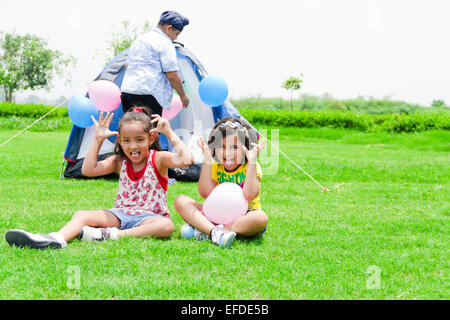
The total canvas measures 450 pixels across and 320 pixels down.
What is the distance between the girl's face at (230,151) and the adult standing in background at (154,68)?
1.94 m

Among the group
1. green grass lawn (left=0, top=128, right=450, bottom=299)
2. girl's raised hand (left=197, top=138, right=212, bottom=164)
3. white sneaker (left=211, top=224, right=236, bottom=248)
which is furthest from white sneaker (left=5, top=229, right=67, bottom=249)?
girl's raised hand (left=197, top=138, right=212, bottom=164)

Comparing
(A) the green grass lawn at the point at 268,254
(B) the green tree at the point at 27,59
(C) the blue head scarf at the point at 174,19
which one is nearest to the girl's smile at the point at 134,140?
(A) the green grass lawn at the point at 268,254

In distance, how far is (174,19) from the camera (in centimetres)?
518

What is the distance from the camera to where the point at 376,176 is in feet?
24.1

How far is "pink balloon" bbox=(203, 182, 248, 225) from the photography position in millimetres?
3279

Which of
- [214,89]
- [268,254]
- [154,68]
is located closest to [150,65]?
[154,68]

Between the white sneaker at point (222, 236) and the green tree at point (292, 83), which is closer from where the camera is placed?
the white sneaker at point (222, 236)

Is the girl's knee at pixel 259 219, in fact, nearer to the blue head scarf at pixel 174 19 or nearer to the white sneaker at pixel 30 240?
the white sneaker at pixel 30 240

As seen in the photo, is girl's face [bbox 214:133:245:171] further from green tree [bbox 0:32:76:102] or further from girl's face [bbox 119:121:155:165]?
green tree [bbox 0:32:76:102]

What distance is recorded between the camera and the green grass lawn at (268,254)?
7.84 ft

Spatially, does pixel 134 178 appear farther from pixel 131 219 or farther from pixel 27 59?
pixel 27 59

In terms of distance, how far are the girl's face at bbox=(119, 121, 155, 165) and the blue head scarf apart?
2199 mm

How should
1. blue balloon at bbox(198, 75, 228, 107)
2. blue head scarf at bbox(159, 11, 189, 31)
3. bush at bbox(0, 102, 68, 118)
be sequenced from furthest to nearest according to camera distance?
bush at bbox(0, 102, 68, 118), blue head scarf at bbox(159, 11, 189, 31), blue balloon at bbox(198, 75, 228, 107)

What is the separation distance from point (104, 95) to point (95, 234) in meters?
2.40
